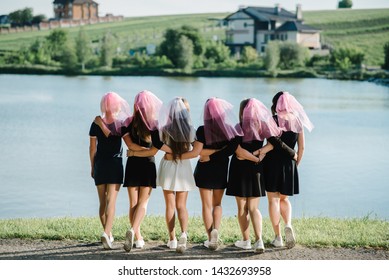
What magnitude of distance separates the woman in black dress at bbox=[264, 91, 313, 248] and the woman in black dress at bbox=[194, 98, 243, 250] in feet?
1.18

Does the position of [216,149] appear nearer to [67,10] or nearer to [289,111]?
[289,111]

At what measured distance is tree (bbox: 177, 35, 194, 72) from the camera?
1663 inches

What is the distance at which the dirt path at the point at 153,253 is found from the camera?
520 centimetres

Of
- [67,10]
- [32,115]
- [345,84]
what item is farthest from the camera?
[345,84]

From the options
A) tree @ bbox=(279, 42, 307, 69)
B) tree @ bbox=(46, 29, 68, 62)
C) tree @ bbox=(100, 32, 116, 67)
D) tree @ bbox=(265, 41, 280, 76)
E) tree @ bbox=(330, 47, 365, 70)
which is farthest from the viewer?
tree @ bbox=(279, 42, 307, 69)

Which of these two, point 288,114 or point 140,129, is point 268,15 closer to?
point 288,114

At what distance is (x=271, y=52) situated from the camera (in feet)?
139

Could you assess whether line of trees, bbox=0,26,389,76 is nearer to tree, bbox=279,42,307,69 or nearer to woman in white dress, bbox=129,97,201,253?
tree, bbox=279,42,307,69

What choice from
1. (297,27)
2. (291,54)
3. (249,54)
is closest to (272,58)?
(249,54)

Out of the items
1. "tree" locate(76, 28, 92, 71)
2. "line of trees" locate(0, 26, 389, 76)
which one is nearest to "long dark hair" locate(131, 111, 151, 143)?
"tree" locate(76, 28, 92, 71)

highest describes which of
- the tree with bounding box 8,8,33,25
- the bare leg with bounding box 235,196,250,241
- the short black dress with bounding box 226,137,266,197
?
the tree with bounding box 8,8,33,25

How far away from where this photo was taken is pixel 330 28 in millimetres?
43094

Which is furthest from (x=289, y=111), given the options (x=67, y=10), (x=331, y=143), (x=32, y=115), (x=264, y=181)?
(x=32, y=115)

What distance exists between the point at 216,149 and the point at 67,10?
45.9 ft
